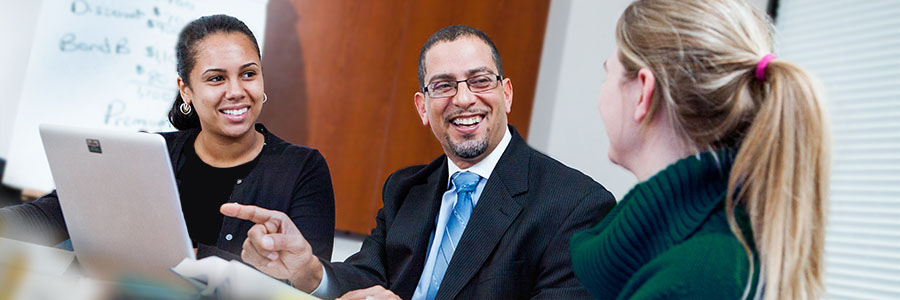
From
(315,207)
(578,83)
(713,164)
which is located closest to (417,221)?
(315,207)

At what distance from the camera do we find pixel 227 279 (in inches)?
34.4

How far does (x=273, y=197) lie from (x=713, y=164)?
3.66ft

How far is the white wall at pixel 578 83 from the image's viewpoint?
11.7 ft

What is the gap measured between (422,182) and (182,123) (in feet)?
2.23

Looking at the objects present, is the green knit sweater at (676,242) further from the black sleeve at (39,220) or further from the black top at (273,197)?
the black sleeve at (39,220)

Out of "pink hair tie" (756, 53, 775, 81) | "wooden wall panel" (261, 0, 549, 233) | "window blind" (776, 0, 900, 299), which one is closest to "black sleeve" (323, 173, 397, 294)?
"pink hair tie" (756, 53, 775, 81)

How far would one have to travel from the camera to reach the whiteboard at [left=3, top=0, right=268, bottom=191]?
9.31 ft

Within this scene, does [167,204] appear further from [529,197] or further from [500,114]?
[500,114]

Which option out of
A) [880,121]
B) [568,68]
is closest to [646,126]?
[880,121]

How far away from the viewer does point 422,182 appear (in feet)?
5.55

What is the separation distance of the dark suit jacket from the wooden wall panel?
5.70 feet

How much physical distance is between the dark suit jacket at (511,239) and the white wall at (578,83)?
2.05m

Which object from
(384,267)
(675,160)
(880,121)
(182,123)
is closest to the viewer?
(675,160)

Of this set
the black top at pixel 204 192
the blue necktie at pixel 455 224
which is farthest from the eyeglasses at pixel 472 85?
the black top at pixel 204 192
